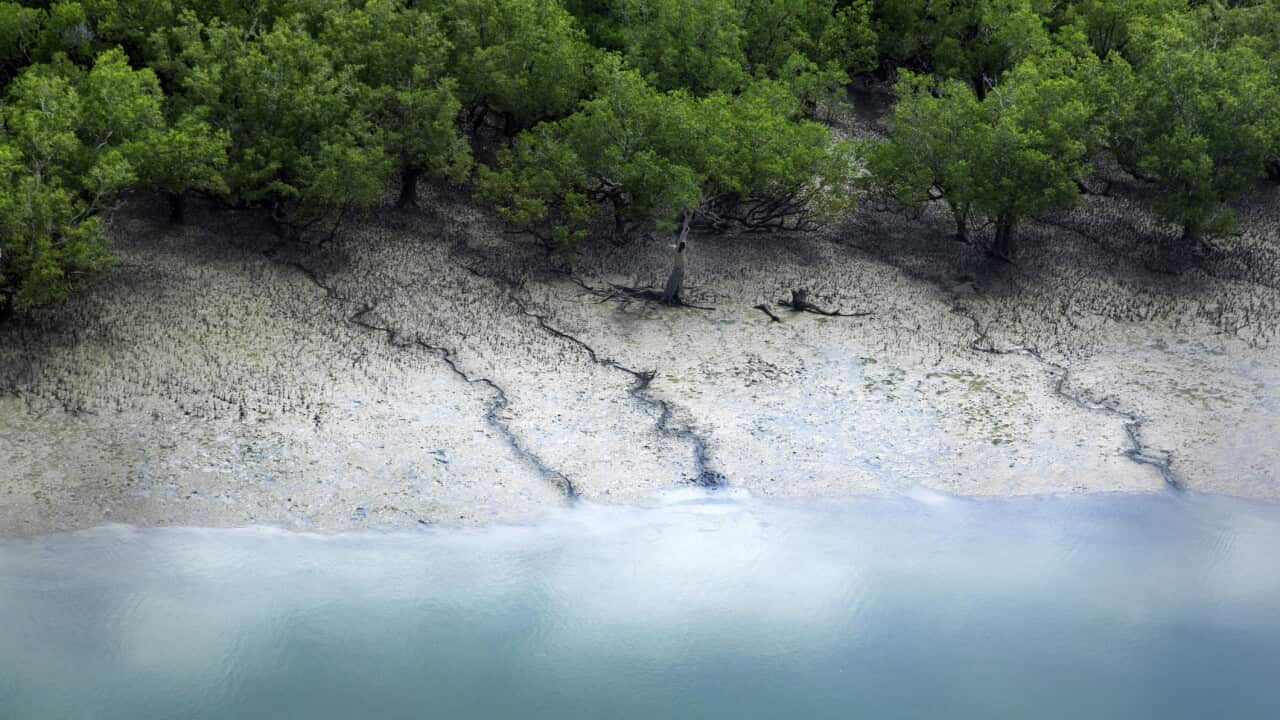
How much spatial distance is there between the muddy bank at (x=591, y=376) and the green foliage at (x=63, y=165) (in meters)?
1.67

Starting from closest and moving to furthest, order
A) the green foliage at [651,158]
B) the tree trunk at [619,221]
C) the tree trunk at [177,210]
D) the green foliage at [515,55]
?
the green foliage at [651,158]
the tree trunk at [177,210]
the tree trunk at [619,221]
the green foliage at [515,55]

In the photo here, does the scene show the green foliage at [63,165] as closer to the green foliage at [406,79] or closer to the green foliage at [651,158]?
the green foliage at [406,79]

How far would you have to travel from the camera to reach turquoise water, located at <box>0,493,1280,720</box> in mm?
20422

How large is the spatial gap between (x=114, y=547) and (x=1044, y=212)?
3361 centimetres

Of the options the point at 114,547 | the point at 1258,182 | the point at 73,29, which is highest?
the point at 1258,182

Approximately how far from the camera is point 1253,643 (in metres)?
22.4

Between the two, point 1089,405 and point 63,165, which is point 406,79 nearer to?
point 63,165

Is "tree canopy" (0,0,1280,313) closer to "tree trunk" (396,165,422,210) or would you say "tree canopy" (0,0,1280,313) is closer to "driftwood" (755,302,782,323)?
"tree trunk" (396,165,422,210)

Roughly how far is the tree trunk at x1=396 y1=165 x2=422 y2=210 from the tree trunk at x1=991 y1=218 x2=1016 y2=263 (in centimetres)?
2079

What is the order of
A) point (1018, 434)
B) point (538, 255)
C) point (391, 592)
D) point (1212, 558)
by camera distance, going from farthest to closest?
point (538, 255)
point (1018, 434)
point (1212, 558)
point (391, 592)

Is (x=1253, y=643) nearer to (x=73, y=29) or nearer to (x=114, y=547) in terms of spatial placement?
(x=114, y=547)

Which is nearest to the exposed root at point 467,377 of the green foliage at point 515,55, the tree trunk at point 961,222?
the green foliage at point 515,55

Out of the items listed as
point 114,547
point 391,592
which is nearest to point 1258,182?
point 391,592

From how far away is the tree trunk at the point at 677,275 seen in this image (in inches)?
1406
